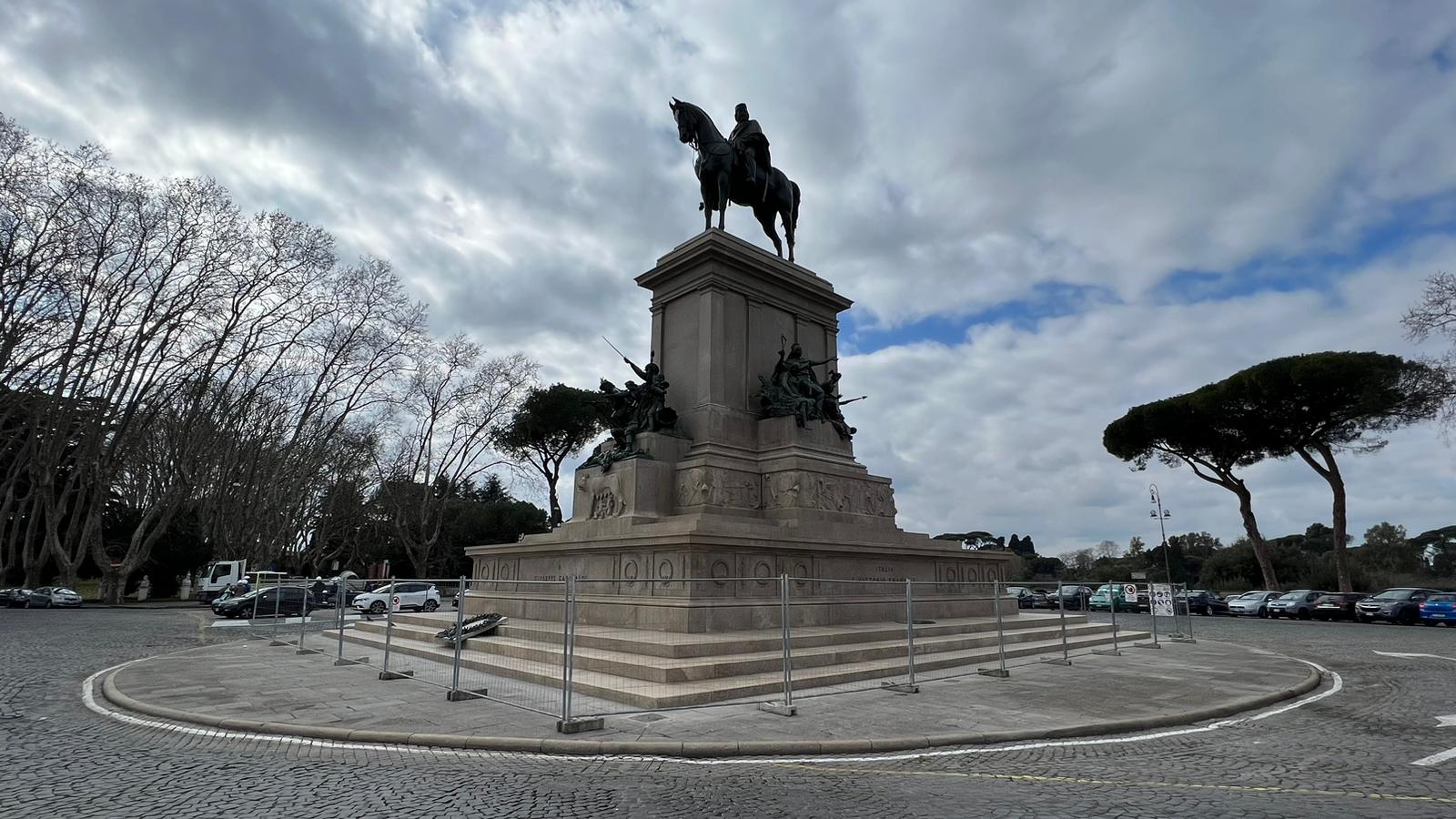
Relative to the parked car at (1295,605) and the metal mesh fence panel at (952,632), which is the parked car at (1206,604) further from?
the metal mesh fence panel at (952,632)

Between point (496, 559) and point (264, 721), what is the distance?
9636 millimetres

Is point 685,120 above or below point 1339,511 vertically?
above

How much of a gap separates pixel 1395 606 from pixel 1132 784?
30187 millimetres

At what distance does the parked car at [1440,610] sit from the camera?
2662 cm

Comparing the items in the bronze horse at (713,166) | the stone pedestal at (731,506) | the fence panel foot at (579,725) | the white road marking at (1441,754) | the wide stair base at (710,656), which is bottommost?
the white road marking at (1441,754)

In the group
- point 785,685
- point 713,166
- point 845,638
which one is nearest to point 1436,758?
point 785,685

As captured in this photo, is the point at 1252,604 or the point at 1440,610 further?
the point at 1252,604

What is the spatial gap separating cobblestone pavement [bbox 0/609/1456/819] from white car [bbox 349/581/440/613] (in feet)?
73.8

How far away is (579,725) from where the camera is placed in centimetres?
745

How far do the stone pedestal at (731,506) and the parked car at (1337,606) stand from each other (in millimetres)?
20689

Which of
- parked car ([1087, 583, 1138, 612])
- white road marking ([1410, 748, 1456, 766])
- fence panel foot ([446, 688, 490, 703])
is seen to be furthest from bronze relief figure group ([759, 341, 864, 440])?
parked car ([1087, 583, 1138, 612])

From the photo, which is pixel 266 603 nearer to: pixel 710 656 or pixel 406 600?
pixel 406 600

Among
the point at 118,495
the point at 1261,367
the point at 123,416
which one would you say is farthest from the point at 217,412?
the point at 1261,367

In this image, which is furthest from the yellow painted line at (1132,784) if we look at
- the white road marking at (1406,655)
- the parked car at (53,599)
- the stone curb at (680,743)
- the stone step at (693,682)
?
the parked car at (53,599)
